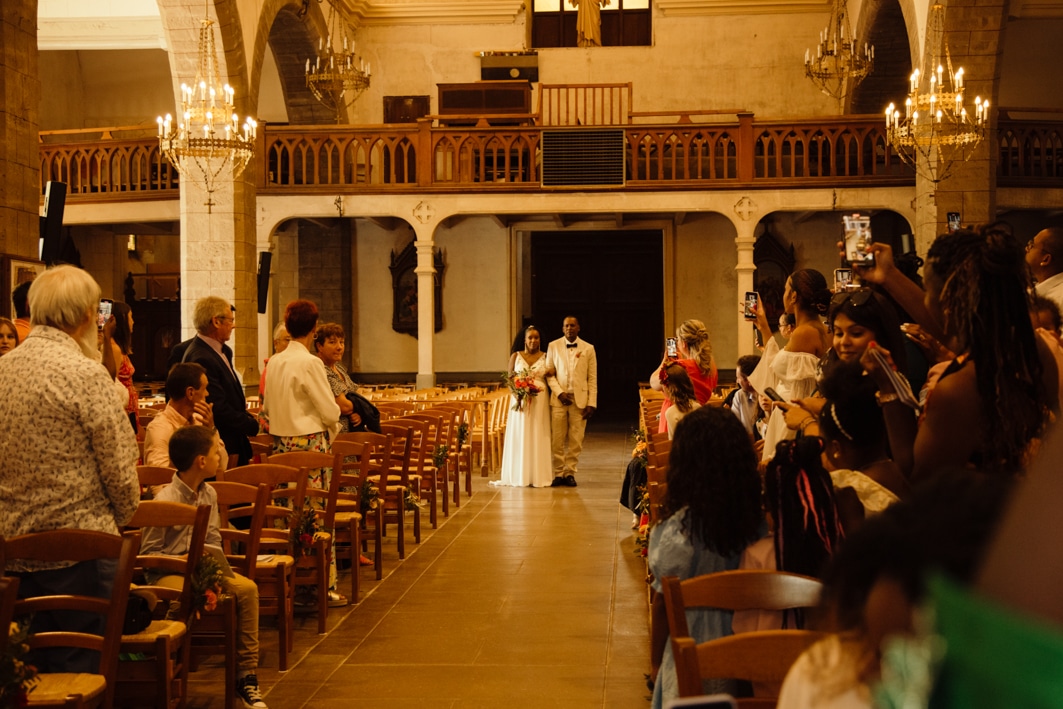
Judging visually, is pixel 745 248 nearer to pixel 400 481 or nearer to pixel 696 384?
pixel 696 384

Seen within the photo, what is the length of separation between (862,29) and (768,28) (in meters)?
2.52

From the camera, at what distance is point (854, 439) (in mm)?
2969

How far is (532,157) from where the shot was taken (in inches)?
627

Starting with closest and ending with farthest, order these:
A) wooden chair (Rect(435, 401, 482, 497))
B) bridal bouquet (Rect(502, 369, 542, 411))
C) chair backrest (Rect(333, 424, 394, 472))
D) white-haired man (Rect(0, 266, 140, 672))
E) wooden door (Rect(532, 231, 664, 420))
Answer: white-haired man (Rect(0, 266, 140, 672)), chair backrest (Rect(333, 424, 394, 472)), wooden chair (Rect(435, 401, 482, 497)), bridal bouquet (Rect(502, 369, 542, 411)), wooden door (Rect(532, 231, 664, 420))

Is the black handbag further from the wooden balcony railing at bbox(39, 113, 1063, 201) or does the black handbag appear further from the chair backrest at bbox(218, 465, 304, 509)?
the wooden balcony railing at bbox(39, 113, 1063, 201)

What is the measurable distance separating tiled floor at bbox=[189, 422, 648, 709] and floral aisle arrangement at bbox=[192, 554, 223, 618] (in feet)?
2.46

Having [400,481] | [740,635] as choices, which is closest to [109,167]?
[400,481]

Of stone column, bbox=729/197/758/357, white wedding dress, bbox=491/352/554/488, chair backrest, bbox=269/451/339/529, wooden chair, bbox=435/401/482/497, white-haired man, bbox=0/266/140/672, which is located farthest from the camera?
stone column, bbox=729/197/758/357

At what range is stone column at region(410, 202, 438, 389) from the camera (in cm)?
1602

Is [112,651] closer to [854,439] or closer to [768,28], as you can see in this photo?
[854,439]

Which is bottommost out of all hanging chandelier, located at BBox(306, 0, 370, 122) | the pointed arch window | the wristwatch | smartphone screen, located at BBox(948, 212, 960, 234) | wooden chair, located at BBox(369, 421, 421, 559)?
wooden chair, located at BBox(369, 421, 421, 559)

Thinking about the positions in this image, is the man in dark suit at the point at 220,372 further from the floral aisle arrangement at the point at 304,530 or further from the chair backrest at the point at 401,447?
the chair backrest at the point at 401,447

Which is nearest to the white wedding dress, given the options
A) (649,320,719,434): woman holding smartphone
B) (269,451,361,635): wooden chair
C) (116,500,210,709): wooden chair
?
(649,320,719,434): woman holding smartphone

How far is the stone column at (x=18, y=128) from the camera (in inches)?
267
